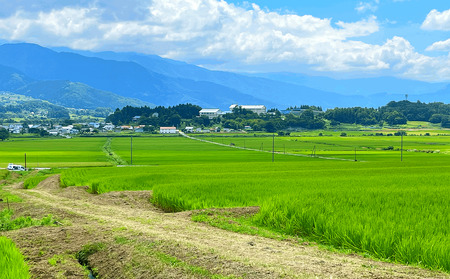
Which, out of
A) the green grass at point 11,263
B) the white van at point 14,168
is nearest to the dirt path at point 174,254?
the green grass at point 11,263

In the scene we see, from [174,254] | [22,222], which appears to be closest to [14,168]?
[22,222]

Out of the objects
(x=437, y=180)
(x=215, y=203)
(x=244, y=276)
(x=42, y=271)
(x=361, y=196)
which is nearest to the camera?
(x=244, y=276)

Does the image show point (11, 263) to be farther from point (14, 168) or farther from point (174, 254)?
point (14, 168)

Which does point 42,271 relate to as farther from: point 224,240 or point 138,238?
point 224,240

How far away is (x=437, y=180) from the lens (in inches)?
1059

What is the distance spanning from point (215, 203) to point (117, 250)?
7.72 meters

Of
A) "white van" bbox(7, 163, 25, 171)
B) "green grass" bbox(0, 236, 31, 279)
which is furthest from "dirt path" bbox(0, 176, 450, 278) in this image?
"white van" bbox(7, 163, 25, 171)

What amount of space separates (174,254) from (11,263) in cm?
347

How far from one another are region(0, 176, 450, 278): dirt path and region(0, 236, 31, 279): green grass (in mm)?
571

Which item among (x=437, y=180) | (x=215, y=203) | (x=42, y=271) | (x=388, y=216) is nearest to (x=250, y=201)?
(x=215, y=203)

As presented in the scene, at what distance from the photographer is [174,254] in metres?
10.3

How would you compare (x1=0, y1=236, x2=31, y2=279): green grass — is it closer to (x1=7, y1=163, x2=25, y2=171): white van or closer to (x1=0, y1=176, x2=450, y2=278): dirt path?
(x1=0, y1=176, x2=450, y2=278): dirt path

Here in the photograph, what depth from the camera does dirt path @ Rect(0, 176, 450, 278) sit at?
8.85 m

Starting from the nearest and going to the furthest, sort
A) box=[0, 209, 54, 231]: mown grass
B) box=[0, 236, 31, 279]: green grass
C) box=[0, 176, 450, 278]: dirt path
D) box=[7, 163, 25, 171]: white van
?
box=[0, 236, 31, 279]: green grass → box=[0, 176, 450, 278]: dirt path → box=[0, 209, 54, 231]: mown grass → box=[7, 163, 25, 171]: white van
